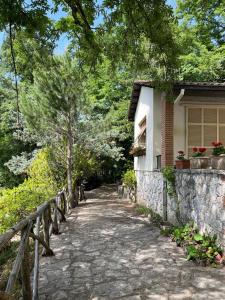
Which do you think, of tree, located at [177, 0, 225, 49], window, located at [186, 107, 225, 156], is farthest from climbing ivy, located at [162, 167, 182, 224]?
tree, located at [177, 0, 225, 49]

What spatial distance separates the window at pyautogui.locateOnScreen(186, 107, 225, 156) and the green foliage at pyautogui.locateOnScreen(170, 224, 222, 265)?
4397 millimetres

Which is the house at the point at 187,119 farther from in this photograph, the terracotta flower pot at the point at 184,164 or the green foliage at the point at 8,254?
the green foliage at the point at 8,254

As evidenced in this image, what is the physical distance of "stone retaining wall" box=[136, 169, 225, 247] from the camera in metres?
6.68

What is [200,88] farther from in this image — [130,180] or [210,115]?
[130,180]

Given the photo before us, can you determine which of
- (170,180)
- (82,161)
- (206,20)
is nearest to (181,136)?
(170,180)

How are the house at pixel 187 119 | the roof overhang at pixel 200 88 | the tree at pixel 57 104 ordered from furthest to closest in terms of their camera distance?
the tree at pixel 57 104 < the house at pixel 187 119 < the roof overhang at pixel 200 88

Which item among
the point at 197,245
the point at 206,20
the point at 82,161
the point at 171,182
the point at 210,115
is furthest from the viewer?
the point at 206,20

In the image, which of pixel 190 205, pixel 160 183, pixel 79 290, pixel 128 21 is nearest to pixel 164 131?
pixel 160 183

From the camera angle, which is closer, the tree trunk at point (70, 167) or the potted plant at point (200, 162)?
the potted plant at point (200, 162)

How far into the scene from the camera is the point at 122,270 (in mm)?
6160

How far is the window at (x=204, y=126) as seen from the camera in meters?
12.0

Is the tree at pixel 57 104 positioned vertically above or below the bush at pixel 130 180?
above

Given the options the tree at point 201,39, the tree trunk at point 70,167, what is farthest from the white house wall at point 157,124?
the tree at point 201,39

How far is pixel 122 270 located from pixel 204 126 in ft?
23.1
